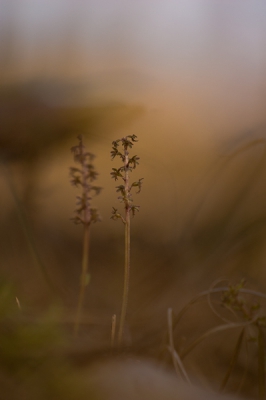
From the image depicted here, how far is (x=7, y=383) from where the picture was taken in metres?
0.29

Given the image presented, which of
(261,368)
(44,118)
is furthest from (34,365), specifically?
(44,118)

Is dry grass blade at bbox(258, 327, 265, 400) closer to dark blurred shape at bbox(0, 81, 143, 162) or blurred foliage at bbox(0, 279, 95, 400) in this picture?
blurred foliage at bbox(0, 279, 95, 400)

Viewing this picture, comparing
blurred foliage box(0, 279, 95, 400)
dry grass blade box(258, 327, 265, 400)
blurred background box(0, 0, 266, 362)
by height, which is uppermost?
blurred background box(0, 0, 266, 362)

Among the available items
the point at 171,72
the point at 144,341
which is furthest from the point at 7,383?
the point at 171,72

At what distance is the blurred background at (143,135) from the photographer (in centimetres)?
54

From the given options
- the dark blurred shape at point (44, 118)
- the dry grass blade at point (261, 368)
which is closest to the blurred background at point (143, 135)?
the dark blurred shape at point (44, 118)

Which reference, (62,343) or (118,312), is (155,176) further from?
(62,343)

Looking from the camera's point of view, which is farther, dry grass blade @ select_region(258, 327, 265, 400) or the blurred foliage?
dry grass blade @ select_region(258, 327, 265, 400)

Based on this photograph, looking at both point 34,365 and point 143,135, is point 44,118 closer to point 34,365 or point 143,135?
point 143,135

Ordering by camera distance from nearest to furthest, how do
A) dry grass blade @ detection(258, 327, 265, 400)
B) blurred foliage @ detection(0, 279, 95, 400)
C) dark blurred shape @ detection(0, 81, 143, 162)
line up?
blurred foliage @ detection(0, 279, 95, 400) < dry grass blade @ detection(258, 327, 265, 400) < dark blurred shape @ detection(0, 81, 143, 162)

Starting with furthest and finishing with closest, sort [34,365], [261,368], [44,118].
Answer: [44,118], [261,368], [34,365]

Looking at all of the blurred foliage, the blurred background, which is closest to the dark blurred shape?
the blurred background

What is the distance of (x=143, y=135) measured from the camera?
22.0 inches

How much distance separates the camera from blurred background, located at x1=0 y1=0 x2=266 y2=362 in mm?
538
